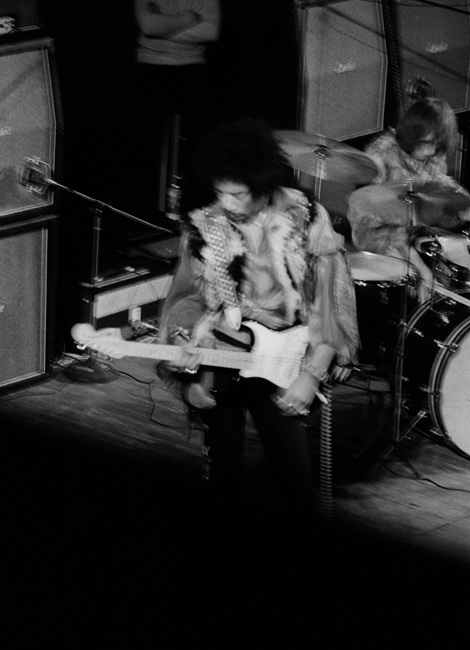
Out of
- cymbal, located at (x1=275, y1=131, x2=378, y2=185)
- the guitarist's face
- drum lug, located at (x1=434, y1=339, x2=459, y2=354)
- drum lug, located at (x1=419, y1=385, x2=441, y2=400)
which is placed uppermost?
the guitarist's face

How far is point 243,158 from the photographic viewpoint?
3361 millimetres

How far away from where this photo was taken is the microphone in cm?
503

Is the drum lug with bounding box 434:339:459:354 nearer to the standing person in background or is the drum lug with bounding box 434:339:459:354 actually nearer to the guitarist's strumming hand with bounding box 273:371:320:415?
the guitarist's strumming hand with bounding box 273:371:320:415

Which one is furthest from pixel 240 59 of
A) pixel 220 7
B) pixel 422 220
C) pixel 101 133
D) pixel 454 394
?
pixel 454 394

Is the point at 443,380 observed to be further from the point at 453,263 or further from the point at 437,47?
the point at 437,47

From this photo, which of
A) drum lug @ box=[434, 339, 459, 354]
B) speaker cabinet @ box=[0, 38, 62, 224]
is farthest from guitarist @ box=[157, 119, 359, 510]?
speaker cabinet @ box=[0, 38, 62, 224]

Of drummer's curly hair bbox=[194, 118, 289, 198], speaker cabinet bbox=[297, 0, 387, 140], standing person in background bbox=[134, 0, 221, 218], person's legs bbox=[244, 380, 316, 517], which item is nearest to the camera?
drummer's curly hair bbox=[194, 118, 289, 198]

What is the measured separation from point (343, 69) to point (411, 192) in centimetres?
176

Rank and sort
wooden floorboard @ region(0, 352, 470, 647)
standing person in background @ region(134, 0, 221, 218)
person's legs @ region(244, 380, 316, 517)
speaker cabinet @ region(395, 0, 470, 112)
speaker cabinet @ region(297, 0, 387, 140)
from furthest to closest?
speaker cabinet @ region(395, 0, 470, 112) → speaker cabinet @ region(297, 0, 387, 140) → standing person in background @ region(134, 0, 221, 218) → wooden floorboard @ region(0, 352, 470, 647) → person's legs @ region(244, 380, 316, 517)

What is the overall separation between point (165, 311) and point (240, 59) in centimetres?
269

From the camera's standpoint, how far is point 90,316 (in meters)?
5.53

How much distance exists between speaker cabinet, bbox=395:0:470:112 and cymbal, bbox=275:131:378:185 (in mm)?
2060

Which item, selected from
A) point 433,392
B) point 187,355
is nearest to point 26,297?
point 433,392

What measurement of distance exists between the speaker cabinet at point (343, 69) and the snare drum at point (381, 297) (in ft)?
4.42
